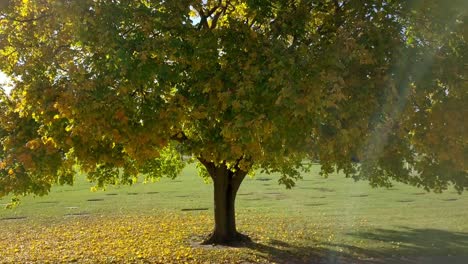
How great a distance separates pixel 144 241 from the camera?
18.1 metres

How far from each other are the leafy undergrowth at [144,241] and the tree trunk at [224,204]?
726mm

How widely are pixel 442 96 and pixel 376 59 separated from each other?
1967 millimetres

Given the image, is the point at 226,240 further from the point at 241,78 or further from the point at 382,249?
the point at 241,78

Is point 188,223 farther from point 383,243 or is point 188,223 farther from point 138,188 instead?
point 138,188

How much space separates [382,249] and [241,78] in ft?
31.1

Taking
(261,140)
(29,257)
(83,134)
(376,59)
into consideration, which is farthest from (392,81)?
(29,257)

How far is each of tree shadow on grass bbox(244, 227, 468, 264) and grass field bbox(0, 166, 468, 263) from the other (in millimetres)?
30

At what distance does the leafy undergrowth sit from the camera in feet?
47.6

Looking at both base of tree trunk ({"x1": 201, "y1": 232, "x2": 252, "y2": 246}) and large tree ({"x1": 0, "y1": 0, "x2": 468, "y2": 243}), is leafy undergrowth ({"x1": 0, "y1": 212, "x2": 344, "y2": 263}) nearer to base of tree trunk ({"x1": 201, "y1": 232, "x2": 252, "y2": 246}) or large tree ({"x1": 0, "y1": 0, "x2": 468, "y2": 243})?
base of tree trunk ({"x1": 201, "y1": 232, "x2": 252, "y2": 246})

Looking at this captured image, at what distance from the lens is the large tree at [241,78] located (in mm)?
7945

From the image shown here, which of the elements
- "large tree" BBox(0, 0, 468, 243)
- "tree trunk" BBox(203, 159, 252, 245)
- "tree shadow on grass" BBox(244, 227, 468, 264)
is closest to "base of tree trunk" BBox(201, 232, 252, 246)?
"tree trunk" BBox(203, 159, 252, 245)

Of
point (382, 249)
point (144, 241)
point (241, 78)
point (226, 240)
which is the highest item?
point (241, 78)

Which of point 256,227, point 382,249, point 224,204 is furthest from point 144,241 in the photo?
point 382,249

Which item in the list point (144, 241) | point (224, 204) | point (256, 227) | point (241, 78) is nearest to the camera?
point (241, 78)
